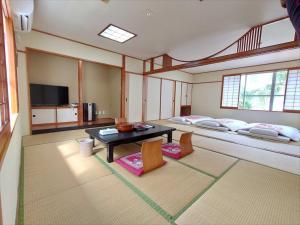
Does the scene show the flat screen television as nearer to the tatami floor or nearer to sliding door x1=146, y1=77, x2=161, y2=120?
the tatami floor

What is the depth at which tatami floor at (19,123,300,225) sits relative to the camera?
124cm

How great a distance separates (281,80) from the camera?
16.8 feet

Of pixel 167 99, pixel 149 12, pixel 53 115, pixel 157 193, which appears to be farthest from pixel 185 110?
pixel 157 193

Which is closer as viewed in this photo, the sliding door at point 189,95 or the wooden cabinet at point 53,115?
the wooden cabinet at point 53,115

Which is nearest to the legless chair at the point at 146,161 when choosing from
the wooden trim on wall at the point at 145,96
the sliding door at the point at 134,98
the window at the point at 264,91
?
the sliding door at the point at 134,98

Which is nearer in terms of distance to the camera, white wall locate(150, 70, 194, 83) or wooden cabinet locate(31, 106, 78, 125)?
wooden cabinet locate(31, 106, 78, 125)

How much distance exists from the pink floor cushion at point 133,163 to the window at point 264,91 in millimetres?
5511

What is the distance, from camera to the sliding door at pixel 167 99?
654 centimetres

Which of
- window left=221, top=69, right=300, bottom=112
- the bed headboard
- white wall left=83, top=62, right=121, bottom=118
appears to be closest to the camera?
window left=221, top=69, right=300, bottom=112

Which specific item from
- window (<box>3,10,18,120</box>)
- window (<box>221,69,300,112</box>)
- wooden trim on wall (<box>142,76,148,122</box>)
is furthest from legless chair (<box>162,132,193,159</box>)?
window (<box>221,69,300,112</box>)

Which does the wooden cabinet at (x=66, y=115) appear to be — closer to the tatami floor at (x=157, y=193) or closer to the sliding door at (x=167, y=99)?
the tatami floor at (x=157, y=193)

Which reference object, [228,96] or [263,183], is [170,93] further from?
[263,183]

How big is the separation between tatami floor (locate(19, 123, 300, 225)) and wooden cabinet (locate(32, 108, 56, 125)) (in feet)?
7.49

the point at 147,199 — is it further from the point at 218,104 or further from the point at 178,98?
the point at 218,104
